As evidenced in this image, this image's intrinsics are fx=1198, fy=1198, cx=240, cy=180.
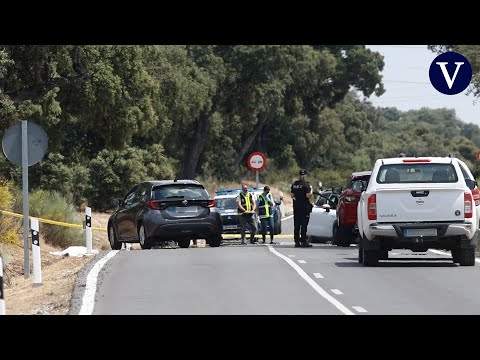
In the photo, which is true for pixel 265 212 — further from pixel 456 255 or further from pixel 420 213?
pixel 420 213

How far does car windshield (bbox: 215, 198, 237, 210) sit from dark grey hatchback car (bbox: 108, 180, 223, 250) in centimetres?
693

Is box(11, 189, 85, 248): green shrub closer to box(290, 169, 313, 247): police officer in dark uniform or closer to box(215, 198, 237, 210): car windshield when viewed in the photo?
box(215, 198, 237, 210): car windshield

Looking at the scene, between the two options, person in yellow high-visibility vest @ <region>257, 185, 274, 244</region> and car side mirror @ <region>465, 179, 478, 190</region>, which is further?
person in yellow high-visibility vest @ <region>257, 185, 274, 244</region>

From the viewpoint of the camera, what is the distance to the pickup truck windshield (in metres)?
21.5

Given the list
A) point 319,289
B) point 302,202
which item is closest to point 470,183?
point 319,289

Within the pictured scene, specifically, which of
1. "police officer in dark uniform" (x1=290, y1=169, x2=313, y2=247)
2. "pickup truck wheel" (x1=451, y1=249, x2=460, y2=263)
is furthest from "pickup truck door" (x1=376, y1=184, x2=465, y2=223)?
"police officer in dark uniform" (x1=290, y1=169, x2=313, y2=247)

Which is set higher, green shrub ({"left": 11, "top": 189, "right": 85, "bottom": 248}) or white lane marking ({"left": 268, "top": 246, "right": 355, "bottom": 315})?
green shrub ({"left": 11, "top": 189, "right": 85, "bottom": 248})

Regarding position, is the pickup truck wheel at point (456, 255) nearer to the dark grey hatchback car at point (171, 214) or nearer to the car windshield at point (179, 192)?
the dark grey hatchback car at point (171, 214)

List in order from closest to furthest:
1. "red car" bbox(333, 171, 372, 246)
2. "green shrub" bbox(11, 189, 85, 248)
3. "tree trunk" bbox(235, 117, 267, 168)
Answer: "red car" bbox(333, 171, 372, 246), "green shrub" bbox(11, 189, 85, 248), "tree trunk" bbox(235, 117, 267, 168)

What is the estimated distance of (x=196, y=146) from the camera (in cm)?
6850

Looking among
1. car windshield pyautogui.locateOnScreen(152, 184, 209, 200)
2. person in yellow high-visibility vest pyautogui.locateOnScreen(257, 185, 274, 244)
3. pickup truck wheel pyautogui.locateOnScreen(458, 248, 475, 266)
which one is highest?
car windshield pyautogui.locateOnScreen(152, 184, 209, 200)
